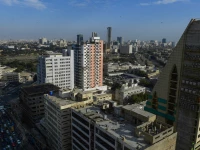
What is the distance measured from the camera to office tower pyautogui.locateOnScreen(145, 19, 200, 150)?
19.6m

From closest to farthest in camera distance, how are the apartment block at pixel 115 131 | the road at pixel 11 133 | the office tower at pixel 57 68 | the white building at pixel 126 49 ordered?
the apartment block at pixel 115 131
the road at pixel 11 133
the office tower at pixel 57 68
the white building at pixel 126 49

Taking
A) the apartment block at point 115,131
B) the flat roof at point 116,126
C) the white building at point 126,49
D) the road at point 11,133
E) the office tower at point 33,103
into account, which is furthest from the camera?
the white building at point 126,49

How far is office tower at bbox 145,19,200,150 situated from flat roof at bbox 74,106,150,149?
19.6 ft

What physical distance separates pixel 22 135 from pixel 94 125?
59.9ft

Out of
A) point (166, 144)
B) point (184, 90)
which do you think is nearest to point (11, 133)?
point (166, 144)

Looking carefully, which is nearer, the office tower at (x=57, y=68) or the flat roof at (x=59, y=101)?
the flat roof at (x=59, y=101)

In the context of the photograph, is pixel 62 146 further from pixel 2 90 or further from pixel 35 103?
pixel 2 90

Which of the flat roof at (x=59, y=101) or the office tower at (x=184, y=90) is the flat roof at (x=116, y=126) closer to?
the flat roof at (x=59, y=101)

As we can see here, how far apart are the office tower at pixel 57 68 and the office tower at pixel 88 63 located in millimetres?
2645

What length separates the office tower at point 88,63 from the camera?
2005 inches

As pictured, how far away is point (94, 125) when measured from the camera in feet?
62.0

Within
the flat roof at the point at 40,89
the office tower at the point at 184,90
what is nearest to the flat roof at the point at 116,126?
the office tower at the point at 184,90

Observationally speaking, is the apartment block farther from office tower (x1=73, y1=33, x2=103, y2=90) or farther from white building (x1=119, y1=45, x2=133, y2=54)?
white building (x1=119, y1=45, x2=133, y2=54)

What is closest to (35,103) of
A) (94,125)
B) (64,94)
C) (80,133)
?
(64,94)
